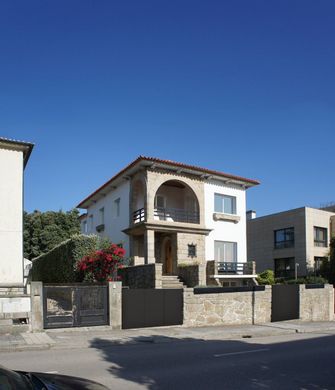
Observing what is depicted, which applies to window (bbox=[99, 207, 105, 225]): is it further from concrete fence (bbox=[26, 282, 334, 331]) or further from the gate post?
the gate post

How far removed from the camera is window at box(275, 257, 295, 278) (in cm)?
4284

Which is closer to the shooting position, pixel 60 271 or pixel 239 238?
pixel 60 271

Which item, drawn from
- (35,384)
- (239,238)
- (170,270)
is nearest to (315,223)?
(239,238)

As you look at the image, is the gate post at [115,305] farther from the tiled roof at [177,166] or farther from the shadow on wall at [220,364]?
the tiled roof at [177,166]

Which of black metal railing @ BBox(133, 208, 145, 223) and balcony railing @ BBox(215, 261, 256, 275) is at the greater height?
black metal railing @ BBox(133, 208, 145, 223)

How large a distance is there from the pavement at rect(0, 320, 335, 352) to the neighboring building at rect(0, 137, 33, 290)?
12.9ft

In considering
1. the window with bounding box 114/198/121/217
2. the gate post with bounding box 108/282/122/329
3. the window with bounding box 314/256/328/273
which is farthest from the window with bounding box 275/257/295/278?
the gate post with bounding box 108/282/122/329

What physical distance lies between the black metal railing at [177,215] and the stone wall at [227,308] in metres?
9.42

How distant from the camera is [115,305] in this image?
17578mm

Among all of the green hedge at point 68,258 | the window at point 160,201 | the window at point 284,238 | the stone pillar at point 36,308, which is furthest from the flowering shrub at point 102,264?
the window at point 284,238

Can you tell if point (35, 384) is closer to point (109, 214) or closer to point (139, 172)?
point (139, 172)

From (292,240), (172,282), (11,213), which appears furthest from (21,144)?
(292,240)

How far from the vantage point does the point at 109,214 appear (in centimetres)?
3416

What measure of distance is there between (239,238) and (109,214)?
9884 mm
